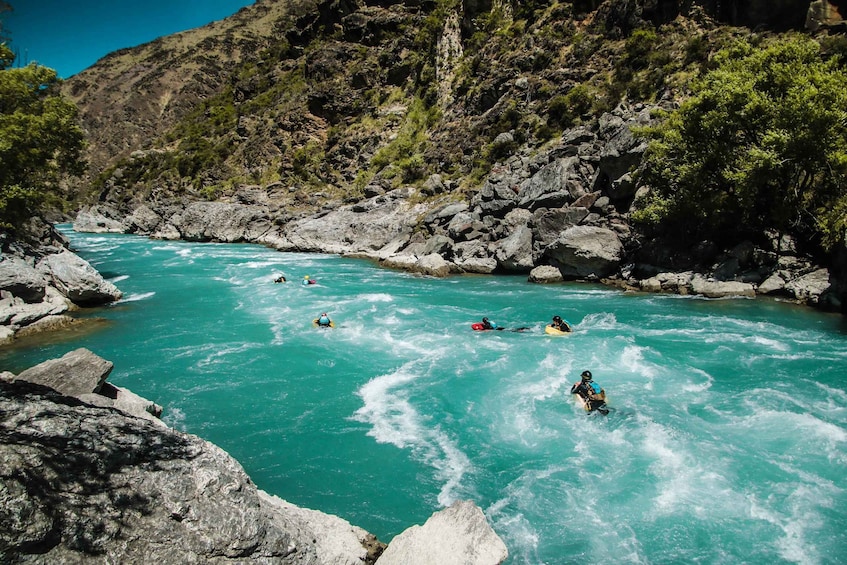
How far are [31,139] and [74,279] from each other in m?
7.85

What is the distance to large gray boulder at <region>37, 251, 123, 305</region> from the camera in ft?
A: 83.0

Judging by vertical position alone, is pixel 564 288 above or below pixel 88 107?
below

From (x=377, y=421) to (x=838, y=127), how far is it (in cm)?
2450

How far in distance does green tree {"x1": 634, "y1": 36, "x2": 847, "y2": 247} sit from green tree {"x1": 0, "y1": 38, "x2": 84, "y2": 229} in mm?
32899

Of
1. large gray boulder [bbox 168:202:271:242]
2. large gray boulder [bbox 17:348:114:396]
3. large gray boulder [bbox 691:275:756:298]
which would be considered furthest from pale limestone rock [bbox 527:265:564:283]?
large gray boulder [bbox 168:202:271:242]

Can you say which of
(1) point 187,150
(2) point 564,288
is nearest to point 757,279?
(2) point 564,288

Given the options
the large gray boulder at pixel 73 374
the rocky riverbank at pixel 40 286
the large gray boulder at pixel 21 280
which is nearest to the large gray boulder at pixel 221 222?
the rocky riverbank at pixel 40 286

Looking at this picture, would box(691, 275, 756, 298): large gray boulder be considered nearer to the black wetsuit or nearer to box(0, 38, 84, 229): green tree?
the black wetsuit

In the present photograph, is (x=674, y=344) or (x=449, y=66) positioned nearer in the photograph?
(x=674, y=344)

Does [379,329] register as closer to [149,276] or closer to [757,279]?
[757,279]

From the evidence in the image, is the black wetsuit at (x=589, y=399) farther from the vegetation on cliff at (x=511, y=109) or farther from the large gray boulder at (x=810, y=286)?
the vegetation on cliff at (x=511, y=109)

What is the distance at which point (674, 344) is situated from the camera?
18.4m

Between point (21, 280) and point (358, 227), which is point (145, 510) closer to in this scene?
point (21, 280)

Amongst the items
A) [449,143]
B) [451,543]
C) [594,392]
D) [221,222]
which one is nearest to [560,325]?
[594,392]
